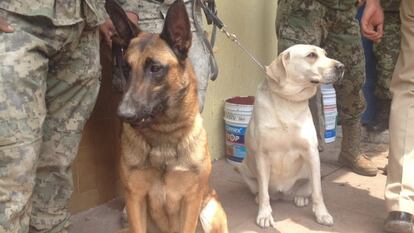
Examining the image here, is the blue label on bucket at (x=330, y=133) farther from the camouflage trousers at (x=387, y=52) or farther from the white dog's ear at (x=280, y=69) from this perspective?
the white dog's ear at (x=280, y=69)

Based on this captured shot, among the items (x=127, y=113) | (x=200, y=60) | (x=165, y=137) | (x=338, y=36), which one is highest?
(x=338, y=36)

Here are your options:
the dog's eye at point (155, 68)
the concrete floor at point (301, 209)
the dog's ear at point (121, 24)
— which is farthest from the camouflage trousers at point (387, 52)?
the dog's eye at point (155, 68)

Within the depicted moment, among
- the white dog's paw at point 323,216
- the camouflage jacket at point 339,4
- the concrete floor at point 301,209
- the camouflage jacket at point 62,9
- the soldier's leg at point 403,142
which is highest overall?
the camouflage jacket at point 339,4

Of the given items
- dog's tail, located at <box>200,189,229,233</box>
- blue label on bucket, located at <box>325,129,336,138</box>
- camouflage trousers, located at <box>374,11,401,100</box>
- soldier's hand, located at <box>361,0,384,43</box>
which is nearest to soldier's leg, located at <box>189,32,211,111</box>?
dog's tail, located at <box>200,189,229,233</box>

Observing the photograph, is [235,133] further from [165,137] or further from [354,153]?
[165,137]

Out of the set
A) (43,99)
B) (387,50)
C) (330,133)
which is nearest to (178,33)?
(43,99)

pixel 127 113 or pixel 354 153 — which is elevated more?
pixel 127 113

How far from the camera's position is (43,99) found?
7.30 feet

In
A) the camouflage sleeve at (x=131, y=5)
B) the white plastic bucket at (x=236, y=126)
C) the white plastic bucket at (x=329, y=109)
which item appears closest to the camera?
the camouflage sleeve at (x=131, y=5)

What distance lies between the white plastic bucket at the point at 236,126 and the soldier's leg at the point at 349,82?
0.83m

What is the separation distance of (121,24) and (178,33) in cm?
33

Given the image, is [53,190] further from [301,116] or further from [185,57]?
[301,116]

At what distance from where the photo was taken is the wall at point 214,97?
3473 mm

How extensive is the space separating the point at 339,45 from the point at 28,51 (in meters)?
2.64
